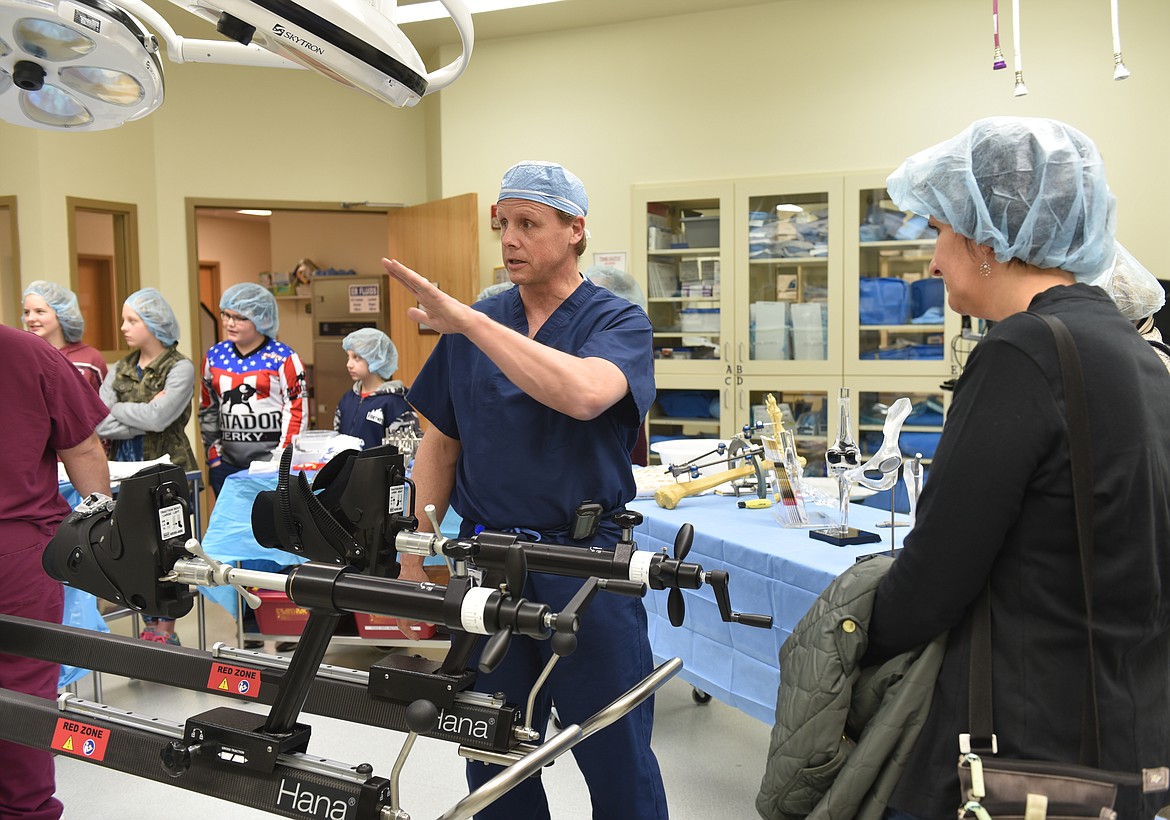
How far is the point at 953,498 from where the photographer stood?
1009 mm

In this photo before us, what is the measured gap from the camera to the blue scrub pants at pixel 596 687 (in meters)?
1.59

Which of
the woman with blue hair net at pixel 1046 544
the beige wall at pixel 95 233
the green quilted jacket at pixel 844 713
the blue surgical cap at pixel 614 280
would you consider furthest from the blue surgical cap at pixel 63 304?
the woman with blue hair net at pixel 1046 544

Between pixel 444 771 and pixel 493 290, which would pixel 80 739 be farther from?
pixel 493 290

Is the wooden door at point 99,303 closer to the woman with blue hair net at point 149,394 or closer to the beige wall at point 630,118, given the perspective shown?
the beige wall at point 630,118

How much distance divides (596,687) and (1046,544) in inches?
33.3

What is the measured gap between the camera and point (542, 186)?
1.66 metres

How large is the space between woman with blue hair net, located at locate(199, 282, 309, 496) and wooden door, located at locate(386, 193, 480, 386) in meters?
1.13

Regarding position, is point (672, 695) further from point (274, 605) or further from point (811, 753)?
point (811, 753)

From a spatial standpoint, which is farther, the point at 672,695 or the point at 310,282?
the point at 310,282

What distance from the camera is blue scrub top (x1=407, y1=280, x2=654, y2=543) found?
63.3 inches

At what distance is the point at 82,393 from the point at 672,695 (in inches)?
88.8

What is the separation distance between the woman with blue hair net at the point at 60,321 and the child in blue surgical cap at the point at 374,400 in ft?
3.67

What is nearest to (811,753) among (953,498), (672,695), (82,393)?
(953,498)

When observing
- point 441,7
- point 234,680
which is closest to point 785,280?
point 441,7
